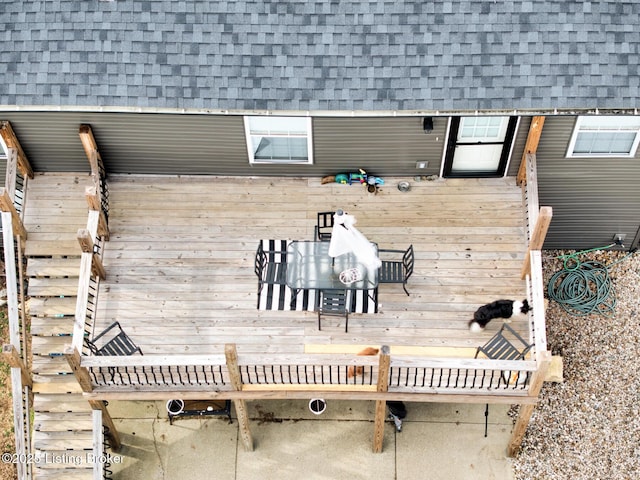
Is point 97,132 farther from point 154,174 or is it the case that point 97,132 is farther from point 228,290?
point 228,290

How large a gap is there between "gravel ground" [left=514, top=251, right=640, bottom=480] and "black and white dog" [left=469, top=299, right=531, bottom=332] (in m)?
3.35

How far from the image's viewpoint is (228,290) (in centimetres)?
1254

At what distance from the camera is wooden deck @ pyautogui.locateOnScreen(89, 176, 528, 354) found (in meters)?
12.2

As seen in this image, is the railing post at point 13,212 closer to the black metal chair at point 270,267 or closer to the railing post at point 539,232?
the black metal chair at point 270,267

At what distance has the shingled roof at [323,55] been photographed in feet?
36.9

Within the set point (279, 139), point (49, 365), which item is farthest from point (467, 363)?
point (49, 365)

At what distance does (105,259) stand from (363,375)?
16.3 ft

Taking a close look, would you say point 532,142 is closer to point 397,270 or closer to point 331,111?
point 397,270

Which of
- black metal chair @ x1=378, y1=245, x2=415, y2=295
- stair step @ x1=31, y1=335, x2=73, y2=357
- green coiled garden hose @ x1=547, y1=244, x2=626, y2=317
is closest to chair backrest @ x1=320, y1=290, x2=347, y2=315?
black metal chair @ x1=378, y1=245, x2=415, y2=295

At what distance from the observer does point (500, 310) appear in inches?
461

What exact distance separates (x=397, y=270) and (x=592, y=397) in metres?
5.14

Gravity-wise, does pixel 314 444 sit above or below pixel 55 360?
below

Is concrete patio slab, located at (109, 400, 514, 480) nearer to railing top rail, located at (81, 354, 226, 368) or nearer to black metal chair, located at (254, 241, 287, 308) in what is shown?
black metal chair, located at (254, 241, 287, 308)

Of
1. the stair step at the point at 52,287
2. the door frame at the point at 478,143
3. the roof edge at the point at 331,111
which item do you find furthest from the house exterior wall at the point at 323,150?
the stair step at the point at 52,287
